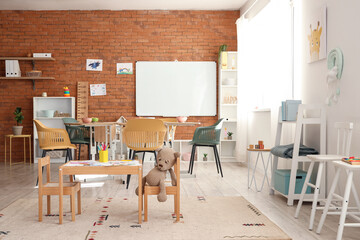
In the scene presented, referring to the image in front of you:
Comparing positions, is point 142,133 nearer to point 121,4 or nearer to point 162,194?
point 162,194

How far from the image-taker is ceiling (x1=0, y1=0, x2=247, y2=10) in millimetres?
7379

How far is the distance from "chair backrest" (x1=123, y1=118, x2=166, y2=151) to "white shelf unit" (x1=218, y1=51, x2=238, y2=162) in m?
2.91

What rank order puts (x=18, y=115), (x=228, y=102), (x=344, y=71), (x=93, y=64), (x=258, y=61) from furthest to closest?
1. (x=93, y=64)
2. (x=228, y=102)
3. (x=18, y=115)
4. (x=258, y=61)
5. (x=344, y=71)

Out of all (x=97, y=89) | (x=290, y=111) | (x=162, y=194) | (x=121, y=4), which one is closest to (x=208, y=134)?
(x=290, y=111)

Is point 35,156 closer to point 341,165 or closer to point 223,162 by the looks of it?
point 223,162

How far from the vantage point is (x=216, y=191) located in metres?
4.64

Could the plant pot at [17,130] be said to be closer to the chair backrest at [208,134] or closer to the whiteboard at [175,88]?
the whiteboard at [175,88]

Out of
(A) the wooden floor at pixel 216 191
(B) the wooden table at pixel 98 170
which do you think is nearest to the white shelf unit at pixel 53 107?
(A) the wooden floor at pixel 216 191

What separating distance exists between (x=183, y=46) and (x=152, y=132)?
11.3 ft

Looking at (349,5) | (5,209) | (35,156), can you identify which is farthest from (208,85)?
(5,209)

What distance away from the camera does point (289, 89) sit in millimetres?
4805

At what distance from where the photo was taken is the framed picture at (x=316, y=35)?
4035 millimetres

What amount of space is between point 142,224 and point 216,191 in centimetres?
165

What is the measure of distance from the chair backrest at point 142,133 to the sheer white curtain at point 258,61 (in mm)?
1594
